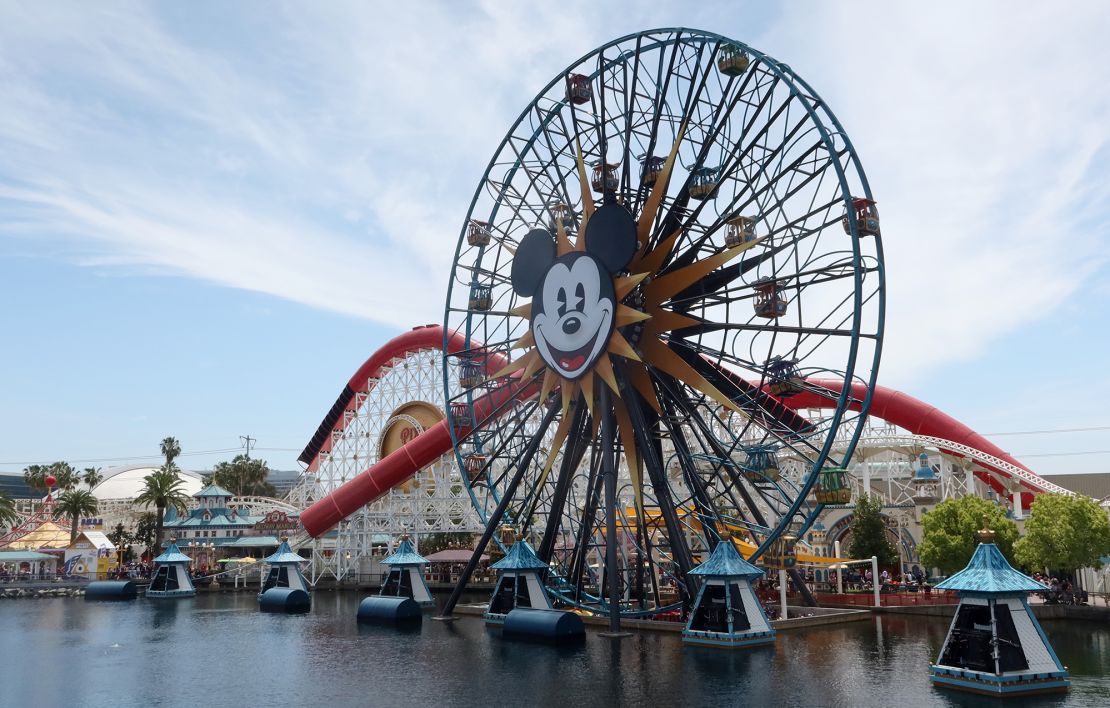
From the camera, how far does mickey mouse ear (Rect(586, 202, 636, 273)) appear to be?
1331 inches

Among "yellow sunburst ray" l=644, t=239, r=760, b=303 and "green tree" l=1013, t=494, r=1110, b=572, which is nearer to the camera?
"yellow sunburst ray" l=644, t=239, r=760, b=303

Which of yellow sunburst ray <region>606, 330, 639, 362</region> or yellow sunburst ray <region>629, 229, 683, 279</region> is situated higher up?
yellow sunburst ray <region>629, 229, 683, 279</region>

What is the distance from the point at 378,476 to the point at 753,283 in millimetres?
34276

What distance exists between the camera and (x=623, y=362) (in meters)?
34.8

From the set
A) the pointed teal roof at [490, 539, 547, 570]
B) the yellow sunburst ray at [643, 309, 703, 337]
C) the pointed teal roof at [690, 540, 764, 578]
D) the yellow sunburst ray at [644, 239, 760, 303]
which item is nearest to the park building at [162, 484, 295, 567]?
the pointed teal roof at [490, 539, 547, 570]

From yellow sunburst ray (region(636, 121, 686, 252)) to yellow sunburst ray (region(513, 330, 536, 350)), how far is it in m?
6.42

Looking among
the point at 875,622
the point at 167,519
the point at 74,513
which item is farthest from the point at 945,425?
the point at 74,513

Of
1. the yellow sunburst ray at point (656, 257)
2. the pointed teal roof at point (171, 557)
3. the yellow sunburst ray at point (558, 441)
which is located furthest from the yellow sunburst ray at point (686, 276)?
the pointed teal roof at point (171, 557)

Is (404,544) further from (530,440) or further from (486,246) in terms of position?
(486,246)

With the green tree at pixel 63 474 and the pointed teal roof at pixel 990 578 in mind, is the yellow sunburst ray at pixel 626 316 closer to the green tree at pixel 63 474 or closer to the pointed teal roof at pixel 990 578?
the pointed teal roof at pixel 990 578

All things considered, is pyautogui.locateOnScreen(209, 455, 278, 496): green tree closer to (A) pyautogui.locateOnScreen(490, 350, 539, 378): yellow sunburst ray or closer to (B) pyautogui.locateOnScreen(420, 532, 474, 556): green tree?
(B) pyautogui.locateOnScreen(420, 532, 474, 556): green tree

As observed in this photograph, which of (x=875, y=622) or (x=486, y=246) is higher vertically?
(x=486, y=246)

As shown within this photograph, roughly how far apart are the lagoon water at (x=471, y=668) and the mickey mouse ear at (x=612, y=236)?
43.7ft


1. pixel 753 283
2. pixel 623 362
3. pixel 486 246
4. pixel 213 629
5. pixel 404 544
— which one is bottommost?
pixel 213 629
